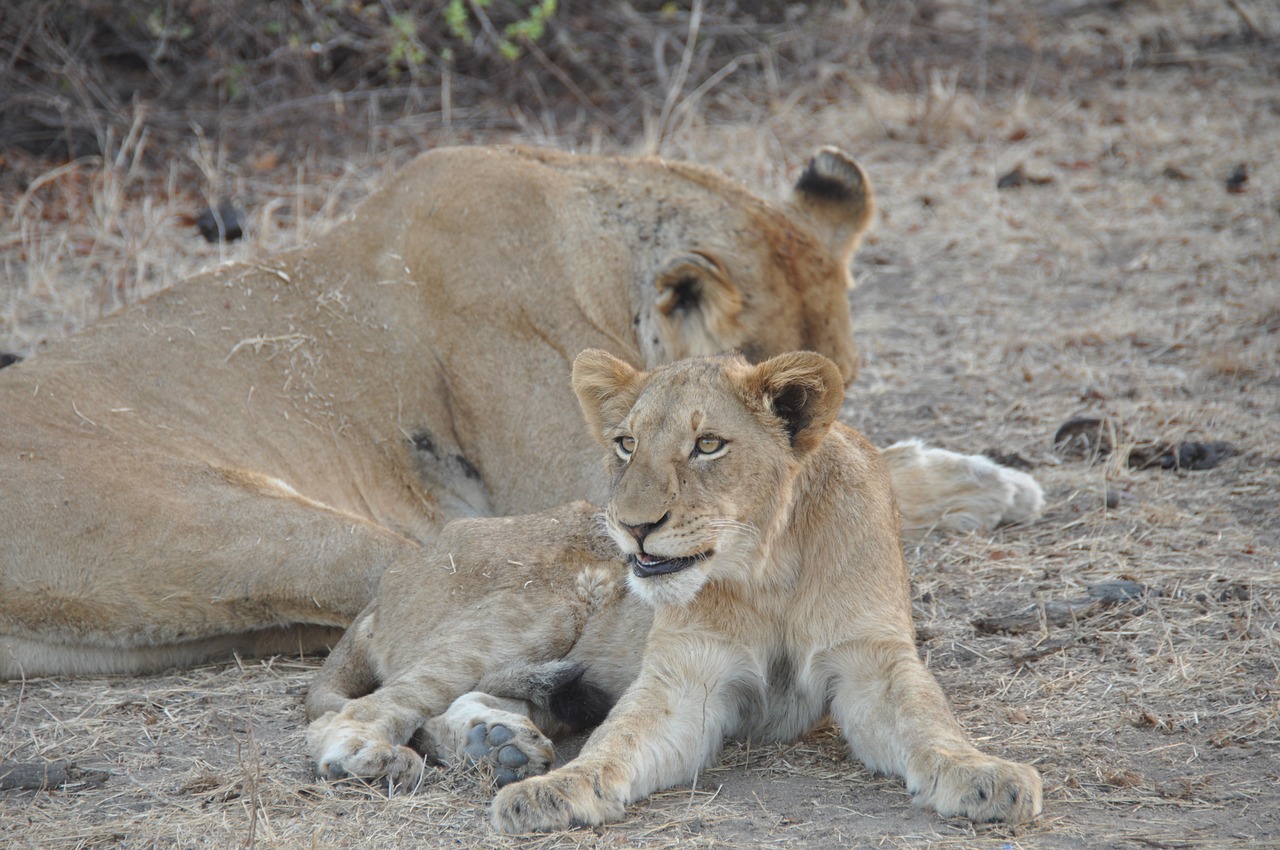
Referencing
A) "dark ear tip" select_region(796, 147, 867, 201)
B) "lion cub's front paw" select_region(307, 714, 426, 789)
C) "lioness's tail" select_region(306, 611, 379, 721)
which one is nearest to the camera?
"lion cub's front paw" select_region(307, 714, 426, 789)

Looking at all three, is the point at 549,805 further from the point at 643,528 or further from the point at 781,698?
the point at 781,698

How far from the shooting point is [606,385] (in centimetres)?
338

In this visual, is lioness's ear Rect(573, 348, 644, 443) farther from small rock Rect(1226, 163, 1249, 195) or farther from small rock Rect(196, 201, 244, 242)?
small rock Rect(1226, 163, 1249, 195)

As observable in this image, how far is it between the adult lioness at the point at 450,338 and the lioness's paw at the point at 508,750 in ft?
3.36

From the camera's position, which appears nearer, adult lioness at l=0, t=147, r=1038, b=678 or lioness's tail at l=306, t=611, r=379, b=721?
lioness's tail at l=306, t=611, r=379, b=721

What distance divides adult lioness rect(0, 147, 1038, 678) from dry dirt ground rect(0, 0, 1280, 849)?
60 cm

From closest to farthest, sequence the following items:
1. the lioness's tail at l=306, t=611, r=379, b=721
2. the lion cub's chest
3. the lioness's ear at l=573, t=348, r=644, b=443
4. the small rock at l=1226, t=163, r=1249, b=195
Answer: the lion cub's chest < the lioness's ear at l=573, t=348, r=644, b=443 < the lioness's tail at l=306, t=611, r=379, b=721 < the small rock at l=1226, t=163, r=1249, b=195

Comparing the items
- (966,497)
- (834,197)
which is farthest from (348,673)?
(834,197)

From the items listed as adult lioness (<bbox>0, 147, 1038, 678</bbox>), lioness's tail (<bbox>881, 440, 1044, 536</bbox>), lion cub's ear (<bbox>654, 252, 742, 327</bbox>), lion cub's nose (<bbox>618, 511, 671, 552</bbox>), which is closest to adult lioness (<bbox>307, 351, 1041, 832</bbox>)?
lion cub's nose (<bbox>618, 511, 671, 552</bbox>)

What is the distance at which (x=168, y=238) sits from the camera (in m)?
7.50

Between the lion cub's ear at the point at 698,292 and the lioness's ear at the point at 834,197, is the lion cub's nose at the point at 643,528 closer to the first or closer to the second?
the lion cub's ear at the point at 698,292

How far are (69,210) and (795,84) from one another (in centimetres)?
455

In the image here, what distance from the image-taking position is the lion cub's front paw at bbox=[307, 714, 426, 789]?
10.0 ft

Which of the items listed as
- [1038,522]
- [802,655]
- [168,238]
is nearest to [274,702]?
[802,655]
